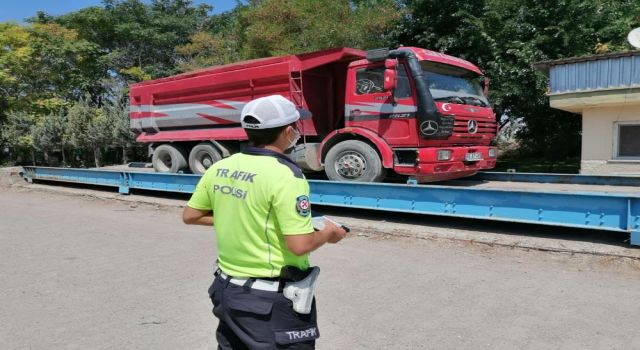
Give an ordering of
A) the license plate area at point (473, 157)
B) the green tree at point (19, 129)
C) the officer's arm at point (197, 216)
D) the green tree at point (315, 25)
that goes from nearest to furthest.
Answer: the officer's arm at point (197, 216)
the license plate area at point (473, 157)
the green tree at point (315, 25)
the green tree at point (19, 129)

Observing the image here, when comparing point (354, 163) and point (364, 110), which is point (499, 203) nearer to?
point (354, 163)

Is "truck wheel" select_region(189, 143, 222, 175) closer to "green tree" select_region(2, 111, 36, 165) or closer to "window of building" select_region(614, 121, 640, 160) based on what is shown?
"window of building" select_region(614, 121, 640, 160)

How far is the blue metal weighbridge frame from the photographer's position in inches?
211

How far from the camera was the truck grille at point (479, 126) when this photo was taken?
7.58 m

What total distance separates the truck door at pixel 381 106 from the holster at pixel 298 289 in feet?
18.7

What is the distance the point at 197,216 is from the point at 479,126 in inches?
265

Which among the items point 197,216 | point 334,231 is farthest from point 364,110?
point 334,231

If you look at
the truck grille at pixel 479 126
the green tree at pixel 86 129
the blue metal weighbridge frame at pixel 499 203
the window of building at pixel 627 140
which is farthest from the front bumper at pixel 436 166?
the green tree at pixel 86 129

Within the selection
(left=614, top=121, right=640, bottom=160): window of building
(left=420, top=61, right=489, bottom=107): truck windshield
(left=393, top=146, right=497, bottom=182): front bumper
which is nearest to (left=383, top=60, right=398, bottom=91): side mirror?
(left=420, top=61, right=489, bottom=107): truck windshield

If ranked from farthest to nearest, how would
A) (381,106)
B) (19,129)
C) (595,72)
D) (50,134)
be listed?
1. (19,129)
2. (50,134)
3. (595,72)
4. (381,106)

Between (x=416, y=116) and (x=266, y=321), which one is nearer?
(x=266, y=321)

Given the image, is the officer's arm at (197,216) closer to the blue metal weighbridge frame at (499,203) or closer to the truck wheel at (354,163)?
the blue metal weighbridge frame at (499,203)

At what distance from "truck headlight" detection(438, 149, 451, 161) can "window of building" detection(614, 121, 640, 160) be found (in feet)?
20.3

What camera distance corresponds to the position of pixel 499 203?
20.2 ft
